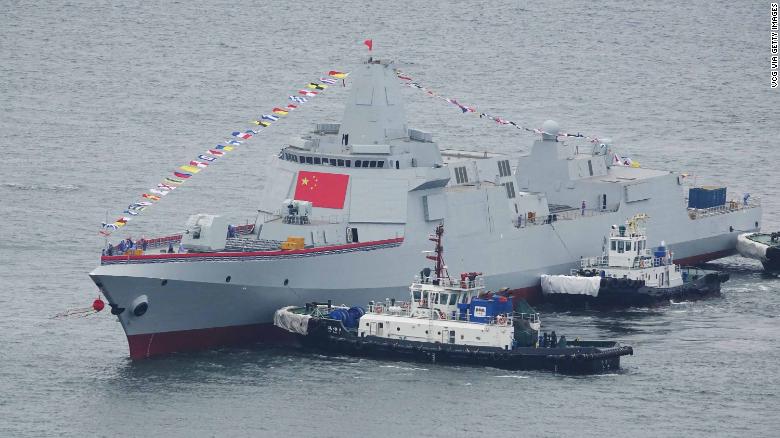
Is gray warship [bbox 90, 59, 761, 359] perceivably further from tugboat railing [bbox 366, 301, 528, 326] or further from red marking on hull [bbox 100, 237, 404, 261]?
tugboat railing [bbox 366, 301, 528, 326]

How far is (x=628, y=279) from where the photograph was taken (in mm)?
80500

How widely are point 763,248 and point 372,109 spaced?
72.1 feet

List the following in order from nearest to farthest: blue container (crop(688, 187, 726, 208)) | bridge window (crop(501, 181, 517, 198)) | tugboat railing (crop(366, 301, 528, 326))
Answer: tugboat railing (crop(366, 301, 528, 326)) → bridge window (crop(501, 181, 517, 198)) → blue container (crop(688, 187, 726, 208))

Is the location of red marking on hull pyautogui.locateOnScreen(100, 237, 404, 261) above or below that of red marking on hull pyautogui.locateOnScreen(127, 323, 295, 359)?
above

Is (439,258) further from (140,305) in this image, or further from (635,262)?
(635,262)

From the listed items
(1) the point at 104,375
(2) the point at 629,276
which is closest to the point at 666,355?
(2) the point at 629,276

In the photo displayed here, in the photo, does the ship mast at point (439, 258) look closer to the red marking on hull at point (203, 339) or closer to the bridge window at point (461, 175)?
the red marking on hull at point (203, 339)

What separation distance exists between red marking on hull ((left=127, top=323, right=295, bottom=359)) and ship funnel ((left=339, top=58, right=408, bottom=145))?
965cm

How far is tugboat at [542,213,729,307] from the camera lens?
7988 centimetres

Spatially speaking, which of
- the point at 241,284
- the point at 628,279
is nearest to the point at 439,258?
the point at 241,284

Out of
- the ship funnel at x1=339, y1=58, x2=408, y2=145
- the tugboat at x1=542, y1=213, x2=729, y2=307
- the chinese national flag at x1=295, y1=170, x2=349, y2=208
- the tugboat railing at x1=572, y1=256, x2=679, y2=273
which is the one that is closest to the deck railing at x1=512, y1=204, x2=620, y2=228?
the tugboat railing at x1=572, y1=256, x2=679, y2=273

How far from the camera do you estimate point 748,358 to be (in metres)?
70.6

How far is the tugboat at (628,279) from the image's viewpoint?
79875 millimetres

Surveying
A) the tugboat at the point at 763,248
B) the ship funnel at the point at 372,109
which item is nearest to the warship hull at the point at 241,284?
the ship funnel at the point at 372,109
